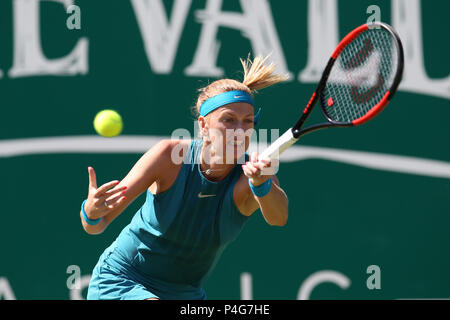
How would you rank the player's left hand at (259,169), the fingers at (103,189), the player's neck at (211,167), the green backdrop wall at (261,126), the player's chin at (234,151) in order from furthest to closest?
the green backdrop wall at (261,126)
the player's neck at (211,167)
the player's chin at (234,151)
the fingers at (103,189)
the player's left hand at (259,169)

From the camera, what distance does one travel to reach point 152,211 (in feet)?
10.2

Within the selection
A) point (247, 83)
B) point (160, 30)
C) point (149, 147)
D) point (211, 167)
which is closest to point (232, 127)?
point (211, 167)

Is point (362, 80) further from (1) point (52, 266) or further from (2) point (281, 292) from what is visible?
(1) point (52, 266)

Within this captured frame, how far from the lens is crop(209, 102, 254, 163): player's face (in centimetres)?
302

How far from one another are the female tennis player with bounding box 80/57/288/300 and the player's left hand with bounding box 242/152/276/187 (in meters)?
0.23

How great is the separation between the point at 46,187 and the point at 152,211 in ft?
5.68

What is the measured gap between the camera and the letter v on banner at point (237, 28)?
468 centimetres

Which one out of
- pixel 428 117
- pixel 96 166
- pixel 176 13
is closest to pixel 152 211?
pixel 96 166

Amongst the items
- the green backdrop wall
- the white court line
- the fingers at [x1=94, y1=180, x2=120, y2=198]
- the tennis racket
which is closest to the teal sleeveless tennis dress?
the fingers at [x1=94, y1=180, x2=120, y2=198]

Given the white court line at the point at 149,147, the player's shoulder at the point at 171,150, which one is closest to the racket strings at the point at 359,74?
the player's shoulder at the point at 171,150

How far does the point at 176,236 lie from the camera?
3.09 meters

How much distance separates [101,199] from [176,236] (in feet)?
1.48

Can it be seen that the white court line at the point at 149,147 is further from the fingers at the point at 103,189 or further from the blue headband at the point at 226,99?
the fingers at the point at 103,189

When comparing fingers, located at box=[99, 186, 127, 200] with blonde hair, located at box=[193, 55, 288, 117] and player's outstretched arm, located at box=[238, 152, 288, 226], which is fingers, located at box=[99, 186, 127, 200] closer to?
player's outstretched arm, located at box=[238, 152, 288, 226]
